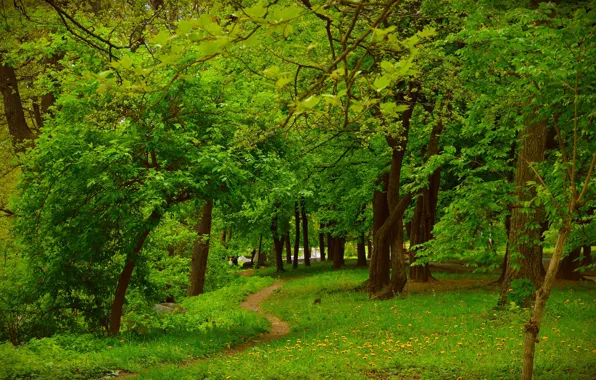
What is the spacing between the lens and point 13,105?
15.1 metres

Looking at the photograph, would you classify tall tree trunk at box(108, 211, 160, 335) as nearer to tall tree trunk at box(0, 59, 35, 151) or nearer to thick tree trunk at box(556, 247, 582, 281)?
tall tree trunk at box(0, 59, 35, 151)

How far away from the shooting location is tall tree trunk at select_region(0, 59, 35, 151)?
1479cm

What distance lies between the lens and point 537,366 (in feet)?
26.7

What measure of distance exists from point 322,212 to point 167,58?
1132 inches

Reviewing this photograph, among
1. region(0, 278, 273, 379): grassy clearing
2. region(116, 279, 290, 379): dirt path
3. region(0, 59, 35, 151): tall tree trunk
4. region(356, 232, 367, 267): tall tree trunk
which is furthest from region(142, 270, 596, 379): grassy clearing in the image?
region(356, 232, 367, 267): tall tree trunk

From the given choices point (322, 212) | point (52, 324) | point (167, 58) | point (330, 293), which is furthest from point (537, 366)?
point (322, 212)

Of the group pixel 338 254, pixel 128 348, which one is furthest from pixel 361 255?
pixel 128 348

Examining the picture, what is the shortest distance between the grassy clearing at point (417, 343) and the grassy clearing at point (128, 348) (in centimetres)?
82

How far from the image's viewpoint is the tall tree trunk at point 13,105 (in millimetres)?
14789

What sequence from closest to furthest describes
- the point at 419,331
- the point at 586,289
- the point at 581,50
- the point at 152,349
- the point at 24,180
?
the point at 581,50
the point at 152,349
the point at 24,180
the point at 419,331
the point at 586,289

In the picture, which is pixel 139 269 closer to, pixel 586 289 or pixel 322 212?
pixel 586 289

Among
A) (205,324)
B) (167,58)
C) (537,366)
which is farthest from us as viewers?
(205,324)

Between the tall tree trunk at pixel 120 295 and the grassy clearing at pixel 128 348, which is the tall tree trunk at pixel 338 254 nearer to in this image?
the grassy clearing at pixel 128 348

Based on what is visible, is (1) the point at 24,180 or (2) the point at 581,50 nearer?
(2) the point at 581,50
